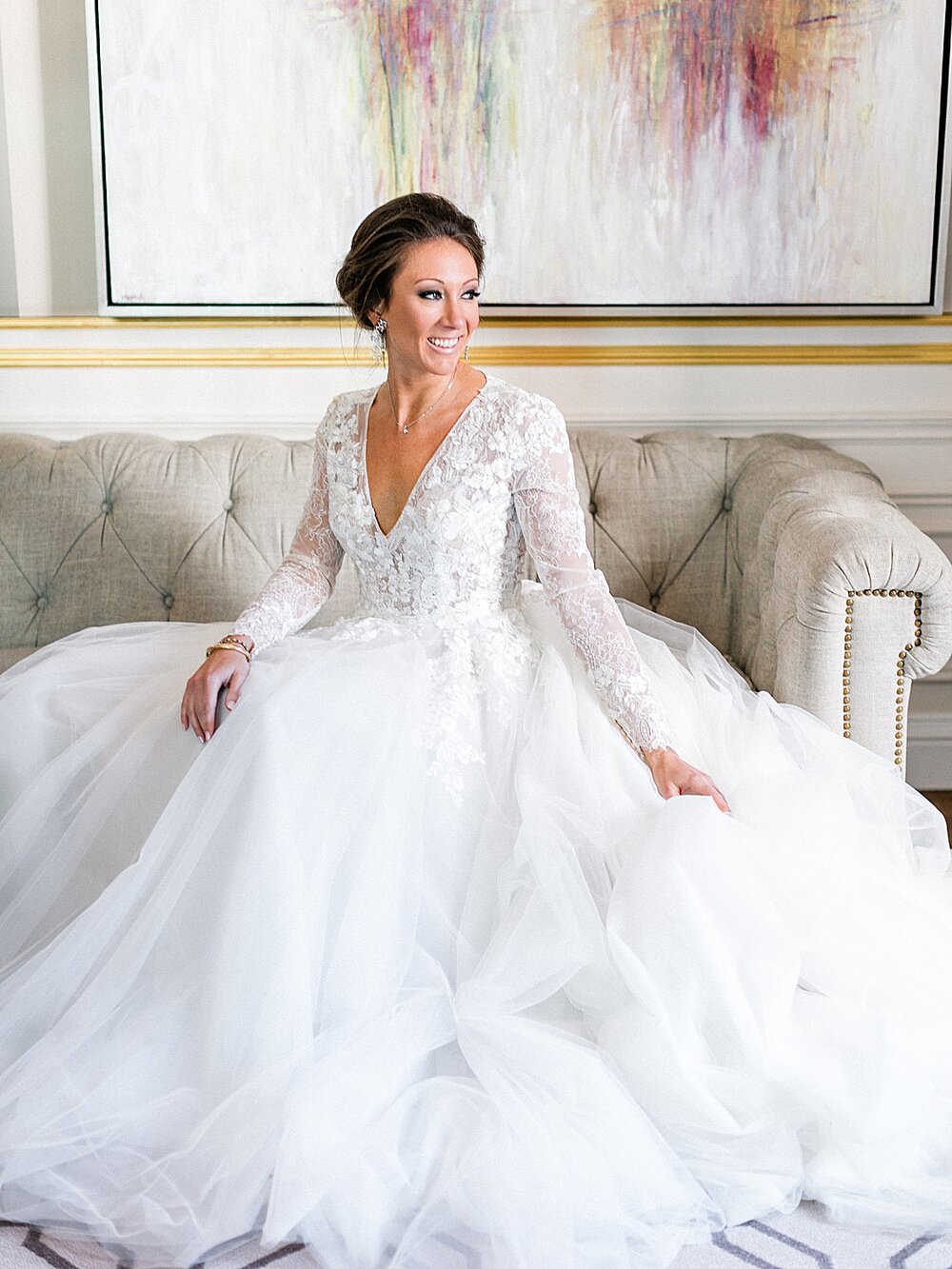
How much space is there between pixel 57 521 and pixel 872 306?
6.55ft

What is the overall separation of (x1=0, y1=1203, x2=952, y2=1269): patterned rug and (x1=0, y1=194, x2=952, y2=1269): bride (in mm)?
24

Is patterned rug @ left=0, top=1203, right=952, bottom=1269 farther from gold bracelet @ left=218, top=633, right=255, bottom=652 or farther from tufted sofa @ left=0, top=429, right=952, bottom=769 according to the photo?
tufted sofa @ left=0, top=429, right=952, bottom=769

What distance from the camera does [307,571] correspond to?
2131 mm

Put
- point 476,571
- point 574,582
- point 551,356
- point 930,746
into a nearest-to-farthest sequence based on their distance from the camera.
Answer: point 574,582, point 476,571, point 551,356, point 930,746

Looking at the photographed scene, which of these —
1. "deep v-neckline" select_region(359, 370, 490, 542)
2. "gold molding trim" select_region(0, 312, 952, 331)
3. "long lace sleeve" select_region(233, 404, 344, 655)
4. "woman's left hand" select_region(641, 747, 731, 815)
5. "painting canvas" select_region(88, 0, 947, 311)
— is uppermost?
"painting canvas" select_region(88, 0, 947, 311)

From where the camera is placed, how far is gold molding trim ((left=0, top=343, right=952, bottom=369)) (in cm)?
297

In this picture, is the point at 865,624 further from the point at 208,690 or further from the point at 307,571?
the point at 208,690

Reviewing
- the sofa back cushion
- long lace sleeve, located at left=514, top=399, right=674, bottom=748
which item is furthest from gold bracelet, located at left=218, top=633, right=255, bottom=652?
the sofa back cushion

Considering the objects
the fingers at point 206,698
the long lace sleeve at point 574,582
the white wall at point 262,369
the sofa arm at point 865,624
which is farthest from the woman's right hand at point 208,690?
the white wall at point 262,369

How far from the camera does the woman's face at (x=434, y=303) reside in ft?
6.28

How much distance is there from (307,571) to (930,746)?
1931mm

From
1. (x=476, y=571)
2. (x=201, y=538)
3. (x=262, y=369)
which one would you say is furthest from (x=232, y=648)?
(x=262, y=369)

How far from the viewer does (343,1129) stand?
1.45 metres

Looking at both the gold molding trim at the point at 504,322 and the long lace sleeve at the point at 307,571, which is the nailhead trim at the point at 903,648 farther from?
the gold molding trim at the point at 504,322
